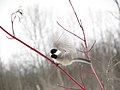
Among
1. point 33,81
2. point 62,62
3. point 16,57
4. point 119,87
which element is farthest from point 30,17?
point 62,62

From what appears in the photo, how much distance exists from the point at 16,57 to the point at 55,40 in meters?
13.8

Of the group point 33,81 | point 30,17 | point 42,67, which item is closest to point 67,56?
point 30,17

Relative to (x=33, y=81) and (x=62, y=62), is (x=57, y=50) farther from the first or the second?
(x=33, y=81)

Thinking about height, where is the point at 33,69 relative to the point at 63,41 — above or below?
below

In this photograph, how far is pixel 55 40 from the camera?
1140mm

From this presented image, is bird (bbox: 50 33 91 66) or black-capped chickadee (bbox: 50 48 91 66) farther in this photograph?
black-capped chickadee (bbox: 50 48 91 66)

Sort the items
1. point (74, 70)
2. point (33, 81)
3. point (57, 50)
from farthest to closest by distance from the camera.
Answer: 1. point (33, 81)
2. point (74, 70)
3. point (57, 50)

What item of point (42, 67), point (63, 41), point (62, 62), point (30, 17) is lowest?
point (42, 67)

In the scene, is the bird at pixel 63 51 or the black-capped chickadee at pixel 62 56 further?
the black-capped chickadee at pixel 62 56

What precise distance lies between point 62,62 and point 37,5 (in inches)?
481

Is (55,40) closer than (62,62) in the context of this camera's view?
Yes

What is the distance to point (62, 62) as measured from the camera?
1.28 metres

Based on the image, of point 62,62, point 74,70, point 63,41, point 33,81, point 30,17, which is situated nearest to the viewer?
point 63,41

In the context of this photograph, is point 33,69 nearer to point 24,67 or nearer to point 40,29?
point 24,67
